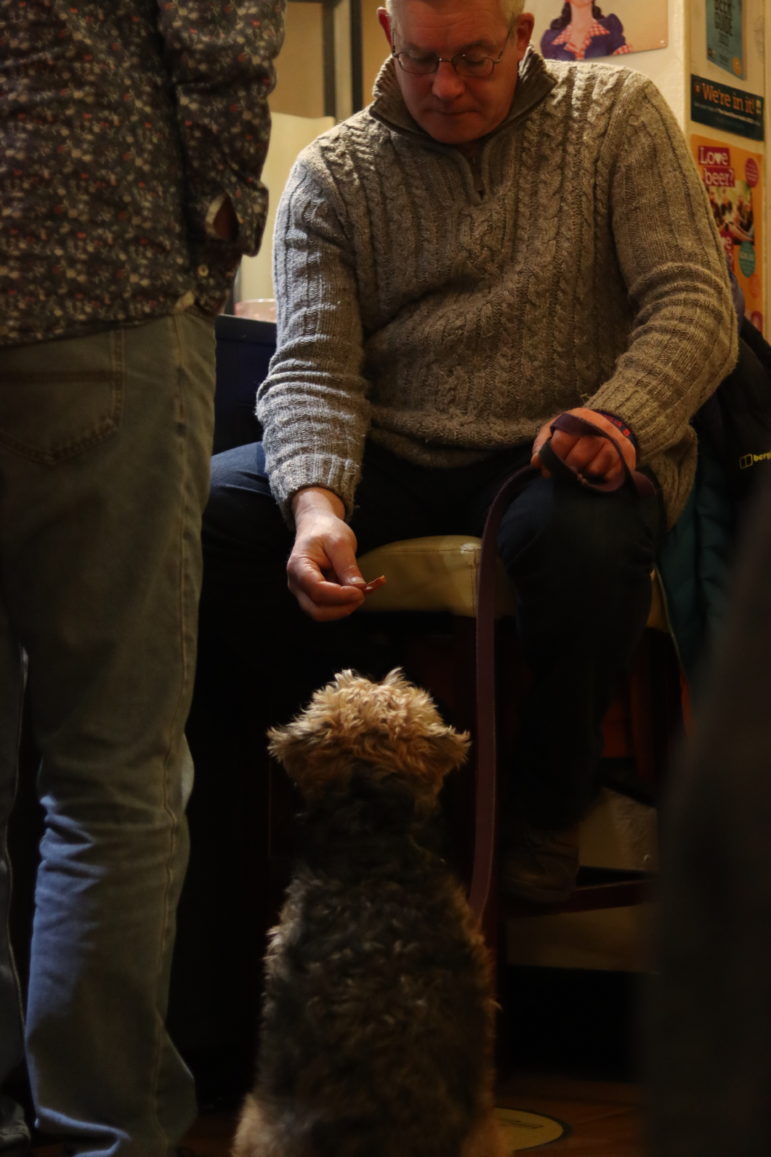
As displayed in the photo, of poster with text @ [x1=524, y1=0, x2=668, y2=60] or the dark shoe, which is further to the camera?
poster with text @ [x1=524, y1=0, x2=668, y2=60]

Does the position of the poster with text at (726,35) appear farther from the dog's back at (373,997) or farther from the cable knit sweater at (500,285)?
the dog's back at (373,997)

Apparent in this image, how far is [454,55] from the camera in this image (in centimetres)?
184

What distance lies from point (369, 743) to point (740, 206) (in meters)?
1.77

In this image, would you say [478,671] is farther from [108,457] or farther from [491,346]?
[108,457]

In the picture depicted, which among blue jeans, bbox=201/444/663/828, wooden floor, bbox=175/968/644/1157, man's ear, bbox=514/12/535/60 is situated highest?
man's ear, bbox=514/12/535/60

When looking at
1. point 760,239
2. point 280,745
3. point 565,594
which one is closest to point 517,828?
point 565,594

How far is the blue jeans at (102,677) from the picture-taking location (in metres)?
1.21

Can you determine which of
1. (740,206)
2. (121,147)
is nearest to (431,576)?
(121,147)

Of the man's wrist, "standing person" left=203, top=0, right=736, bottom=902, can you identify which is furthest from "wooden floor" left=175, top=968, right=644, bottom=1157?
the man's wrist

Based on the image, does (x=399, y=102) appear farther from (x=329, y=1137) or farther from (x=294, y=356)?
(x=329, y=1137)

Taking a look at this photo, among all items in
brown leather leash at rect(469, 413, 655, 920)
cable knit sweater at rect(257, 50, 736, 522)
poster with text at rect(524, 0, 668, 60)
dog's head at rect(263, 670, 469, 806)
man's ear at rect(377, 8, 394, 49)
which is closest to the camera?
dog's head at rect(263, 670, 469, 806)

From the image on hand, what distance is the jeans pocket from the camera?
120 cm

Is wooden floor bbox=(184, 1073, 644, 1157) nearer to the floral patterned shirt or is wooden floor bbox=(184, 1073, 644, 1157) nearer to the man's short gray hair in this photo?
the floral patterned shirt

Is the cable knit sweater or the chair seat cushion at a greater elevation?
the cable knit sweater
